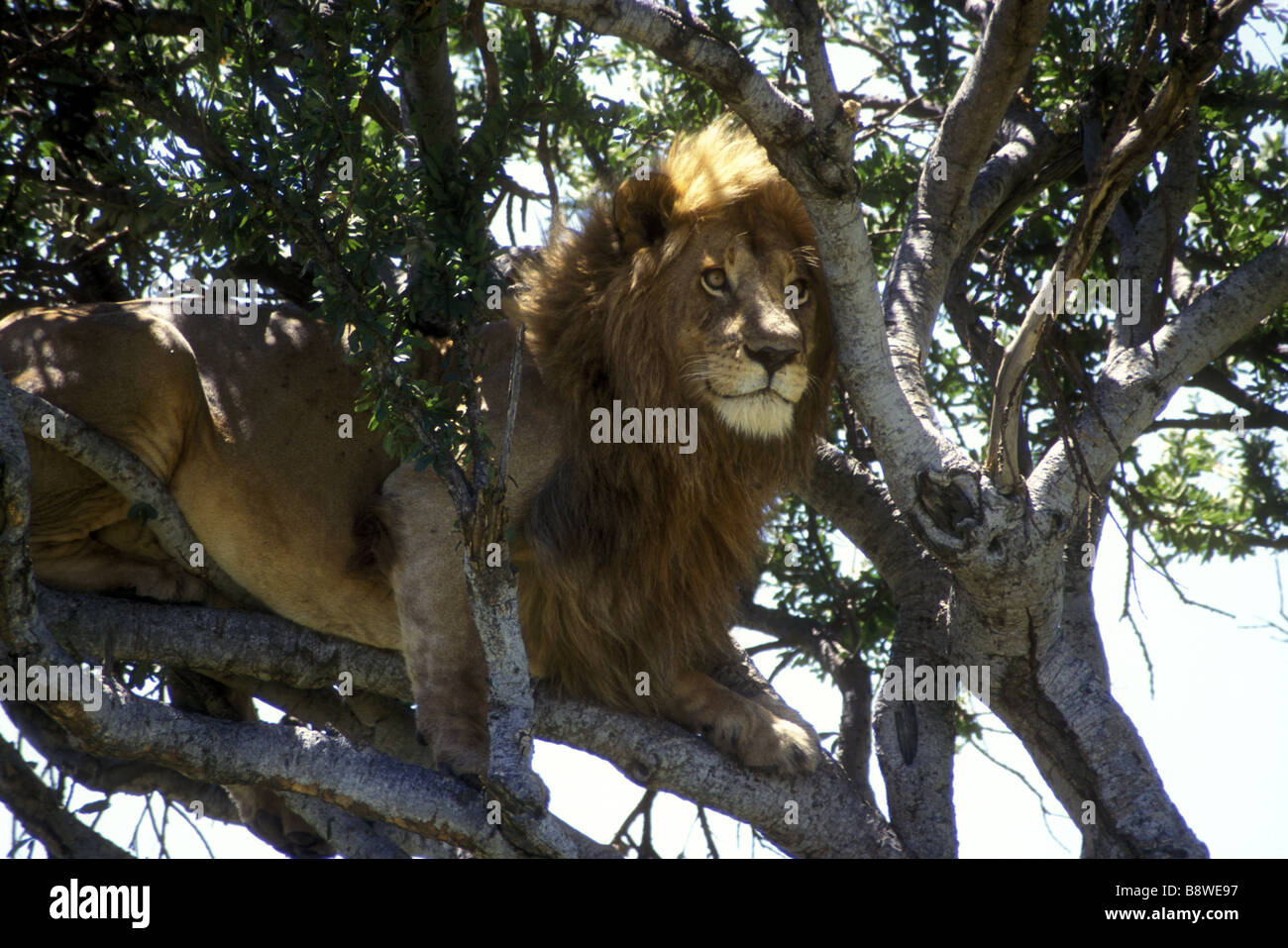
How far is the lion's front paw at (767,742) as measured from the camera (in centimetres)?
483

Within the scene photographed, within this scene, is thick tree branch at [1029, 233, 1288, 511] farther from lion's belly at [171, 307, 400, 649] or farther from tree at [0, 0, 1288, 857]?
lion's belly at [171, 307, 400, 649]

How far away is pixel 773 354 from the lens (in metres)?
4.56

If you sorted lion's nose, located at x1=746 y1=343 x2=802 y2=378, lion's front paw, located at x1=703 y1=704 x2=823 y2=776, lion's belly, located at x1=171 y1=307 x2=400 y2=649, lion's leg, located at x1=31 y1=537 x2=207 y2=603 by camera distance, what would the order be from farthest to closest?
lion's belly, located at x1=171 y1=307 x2=400 y2=649 < lion's leg, located at x1=31 y1=537 x2=207 y2=603 < lion's front paw, located at x1=703 y1=704 x2=823 y2=776 < lion's nose, located at x1=746 y1=343 x2=802 y2=378

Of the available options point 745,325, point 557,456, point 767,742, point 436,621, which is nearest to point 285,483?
point 436,621

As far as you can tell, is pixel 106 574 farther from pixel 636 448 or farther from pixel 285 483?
pixel 636 448

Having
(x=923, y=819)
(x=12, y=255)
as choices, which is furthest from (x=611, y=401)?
(x=12, y=255)

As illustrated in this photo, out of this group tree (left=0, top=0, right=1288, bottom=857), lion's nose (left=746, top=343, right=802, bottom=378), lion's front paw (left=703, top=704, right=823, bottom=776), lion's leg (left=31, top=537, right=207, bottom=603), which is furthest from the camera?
lion's leg (left=31, top=537, right=207, bottom=603)

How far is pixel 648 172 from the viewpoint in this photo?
511cm

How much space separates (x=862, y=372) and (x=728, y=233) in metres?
0.92

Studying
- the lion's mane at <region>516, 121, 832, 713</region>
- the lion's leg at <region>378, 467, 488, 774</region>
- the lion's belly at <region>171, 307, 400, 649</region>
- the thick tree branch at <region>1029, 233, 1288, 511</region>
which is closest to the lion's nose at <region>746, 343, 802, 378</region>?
the lion's mane at <region>516, 121, 832, 713</region>

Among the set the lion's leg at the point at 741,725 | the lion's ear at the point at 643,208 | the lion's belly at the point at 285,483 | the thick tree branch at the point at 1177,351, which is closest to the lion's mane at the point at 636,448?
the lion's ear at the point at 643,208

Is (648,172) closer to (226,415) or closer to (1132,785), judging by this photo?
(226,415)

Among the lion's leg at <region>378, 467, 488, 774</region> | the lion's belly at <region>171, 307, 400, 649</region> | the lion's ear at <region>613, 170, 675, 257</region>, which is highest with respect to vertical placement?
the lion's ear at <region>613, 170, 675, 257</region>

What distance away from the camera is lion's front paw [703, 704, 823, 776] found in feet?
15.8
